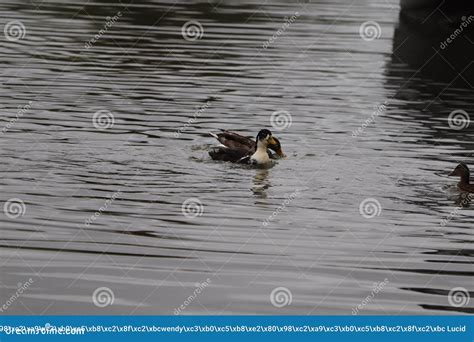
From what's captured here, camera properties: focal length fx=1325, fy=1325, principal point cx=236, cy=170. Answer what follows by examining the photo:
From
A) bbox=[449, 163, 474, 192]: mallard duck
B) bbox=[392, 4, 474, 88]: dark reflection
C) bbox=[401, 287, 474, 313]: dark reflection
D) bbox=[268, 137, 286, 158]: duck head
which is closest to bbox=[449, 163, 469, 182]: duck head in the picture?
bbox=[449, 163, 474, 192]: mallard duck

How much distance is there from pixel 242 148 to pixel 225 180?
1791mm

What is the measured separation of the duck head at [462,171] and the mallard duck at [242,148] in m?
2.91

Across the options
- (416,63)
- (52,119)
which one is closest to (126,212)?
(52,119)

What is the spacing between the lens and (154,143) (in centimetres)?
2145

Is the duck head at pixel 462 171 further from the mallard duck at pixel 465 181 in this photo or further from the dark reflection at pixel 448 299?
the dark reflection at pixel 448 299

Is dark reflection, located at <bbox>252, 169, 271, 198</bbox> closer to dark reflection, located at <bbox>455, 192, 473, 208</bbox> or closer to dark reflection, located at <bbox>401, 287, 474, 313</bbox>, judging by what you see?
dark reflection, located at <bbox>455, 192, 473, 208</bbox>

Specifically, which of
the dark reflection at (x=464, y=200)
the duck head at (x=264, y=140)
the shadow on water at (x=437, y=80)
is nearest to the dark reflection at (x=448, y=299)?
the shadow on water at (x=437, y=80)

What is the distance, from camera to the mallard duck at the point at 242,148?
2062 centimetres

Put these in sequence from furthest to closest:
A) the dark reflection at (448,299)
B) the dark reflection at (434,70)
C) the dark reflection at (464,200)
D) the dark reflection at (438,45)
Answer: the dark reflection at (438,45) → the dark reflection at (434,70) → the dark reflection at (464,200) → the dark reflection at (448,299)

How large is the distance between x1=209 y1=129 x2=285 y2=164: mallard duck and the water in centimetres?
24

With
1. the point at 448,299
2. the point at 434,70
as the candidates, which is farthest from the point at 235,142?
the point at 434,70

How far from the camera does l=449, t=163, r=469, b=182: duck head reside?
739 inches

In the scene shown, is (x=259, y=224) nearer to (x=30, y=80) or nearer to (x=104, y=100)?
(x=104, y=100)

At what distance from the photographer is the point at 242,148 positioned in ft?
68.7
